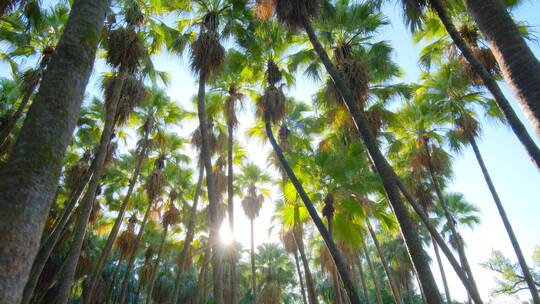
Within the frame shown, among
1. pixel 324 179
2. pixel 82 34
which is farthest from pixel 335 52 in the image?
pixel 82 34

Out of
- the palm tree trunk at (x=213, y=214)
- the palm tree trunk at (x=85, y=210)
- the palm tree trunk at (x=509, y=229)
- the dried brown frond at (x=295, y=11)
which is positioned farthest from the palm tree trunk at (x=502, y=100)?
the palm tree trunk at (x=85, y=210)

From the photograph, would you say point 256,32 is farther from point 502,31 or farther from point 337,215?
point 502,31

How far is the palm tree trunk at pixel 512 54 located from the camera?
3861 mm

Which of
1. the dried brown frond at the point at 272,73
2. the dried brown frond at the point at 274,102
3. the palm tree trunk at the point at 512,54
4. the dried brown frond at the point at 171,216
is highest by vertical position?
the dried brown frond at the point at 272,73

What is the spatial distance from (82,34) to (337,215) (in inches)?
417

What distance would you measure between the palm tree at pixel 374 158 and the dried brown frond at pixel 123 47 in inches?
181

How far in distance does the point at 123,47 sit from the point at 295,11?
544 cm

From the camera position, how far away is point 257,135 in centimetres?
1709

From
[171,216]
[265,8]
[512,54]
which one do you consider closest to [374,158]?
[512,54]

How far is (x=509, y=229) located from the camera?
13.0m

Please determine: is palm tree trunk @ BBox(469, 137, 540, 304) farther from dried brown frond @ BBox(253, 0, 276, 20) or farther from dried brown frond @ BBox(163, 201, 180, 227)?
dried brown frond @ BBox(163, 201, 180, 227)

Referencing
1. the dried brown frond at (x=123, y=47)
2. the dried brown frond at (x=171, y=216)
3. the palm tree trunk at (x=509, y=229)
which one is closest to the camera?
the dried brown frond at (x=123, y=47)

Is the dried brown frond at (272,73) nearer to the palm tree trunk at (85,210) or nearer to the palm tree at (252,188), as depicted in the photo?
the palm tree trunk at (85,210)

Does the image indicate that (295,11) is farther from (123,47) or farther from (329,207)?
(329,207)
